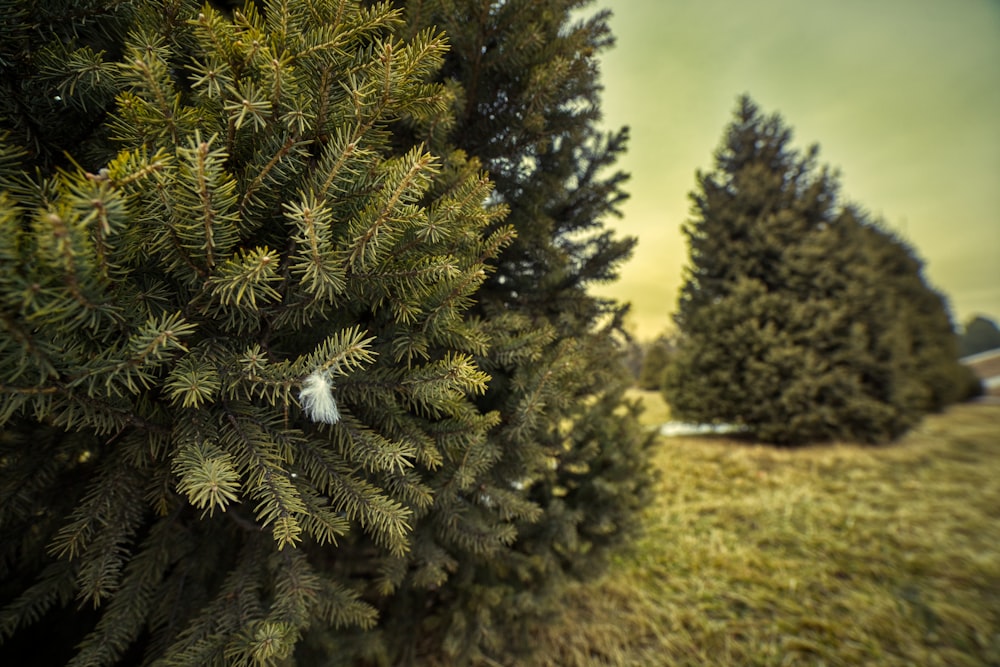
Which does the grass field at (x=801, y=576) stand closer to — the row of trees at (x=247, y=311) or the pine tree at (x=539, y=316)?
the pine tree at (x=539, y=316)

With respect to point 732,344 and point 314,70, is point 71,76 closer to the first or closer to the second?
point 314,70

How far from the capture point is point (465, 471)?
4.54ft

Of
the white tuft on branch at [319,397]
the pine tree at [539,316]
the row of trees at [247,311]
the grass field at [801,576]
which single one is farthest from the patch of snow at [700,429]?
the white tuft on branch at [319,397]

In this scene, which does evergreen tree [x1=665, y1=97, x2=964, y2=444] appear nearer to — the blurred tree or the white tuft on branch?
the white tuft on branch

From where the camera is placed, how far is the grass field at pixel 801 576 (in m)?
2.51

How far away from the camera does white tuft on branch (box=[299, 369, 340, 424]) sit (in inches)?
A: 34.8

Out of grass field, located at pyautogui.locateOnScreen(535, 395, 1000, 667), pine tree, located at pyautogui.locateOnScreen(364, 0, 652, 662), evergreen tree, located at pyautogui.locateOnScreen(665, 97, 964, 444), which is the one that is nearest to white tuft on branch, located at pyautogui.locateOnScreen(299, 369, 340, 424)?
pine tree, located at pyautogui.locateOnScreen(364, 0, 652, 662)

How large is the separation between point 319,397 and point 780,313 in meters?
7.52

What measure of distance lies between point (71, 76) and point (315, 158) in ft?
1.75

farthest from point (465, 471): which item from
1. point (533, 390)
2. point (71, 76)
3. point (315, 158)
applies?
point (71, 76)

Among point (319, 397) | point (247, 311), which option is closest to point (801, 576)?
point (319, 397)

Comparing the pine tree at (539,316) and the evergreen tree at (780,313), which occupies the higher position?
the evergreen tree at (780,313)

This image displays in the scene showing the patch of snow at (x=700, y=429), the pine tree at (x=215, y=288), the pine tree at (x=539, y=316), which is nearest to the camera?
the pine tree at (x=215, y=288)

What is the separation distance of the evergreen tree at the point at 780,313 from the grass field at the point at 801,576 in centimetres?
→ 114
